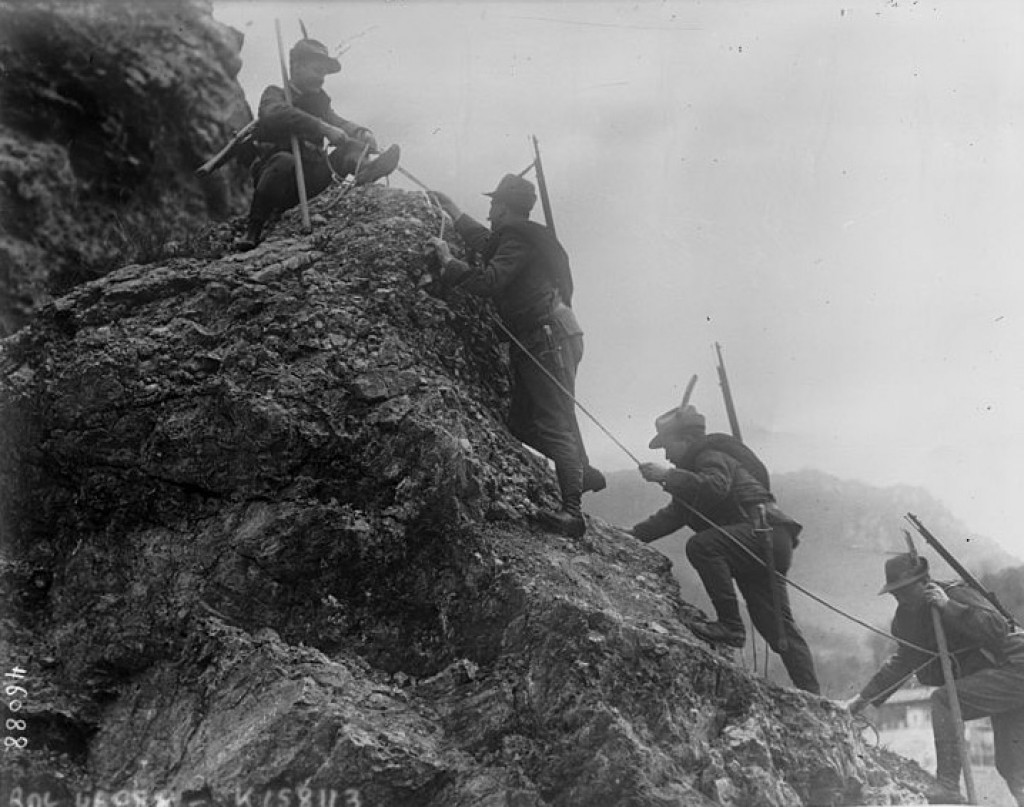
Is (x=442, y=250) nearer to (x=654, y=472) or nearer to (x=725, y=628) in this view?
(x=654, y=472)

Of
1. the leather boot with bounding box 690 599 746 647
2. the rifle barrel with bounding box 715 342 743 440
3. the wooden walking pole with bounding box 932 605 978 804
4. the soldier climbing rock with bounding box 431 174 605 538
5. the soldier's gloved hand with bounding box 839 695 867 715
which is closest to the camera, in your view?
the wooden walking pole with bounding box 932 605 978 804

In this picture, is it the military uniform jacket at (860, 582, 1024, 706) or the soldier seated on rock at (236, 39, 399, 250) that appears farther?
the soldier seated on rock at (236, 39, 399, 250)

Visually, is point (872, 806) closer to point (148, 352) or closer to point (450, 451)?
point (450, 451)

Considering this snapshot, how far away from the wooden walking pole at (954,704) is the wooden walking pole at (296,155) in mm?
5467

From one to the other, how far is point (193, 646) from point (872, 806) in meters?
4.12

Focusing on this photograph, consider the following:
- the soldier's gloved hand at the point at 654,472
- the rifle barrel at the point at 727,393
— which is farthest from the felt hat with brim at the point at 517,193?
the soldier's gloved hand at the point at 654,472

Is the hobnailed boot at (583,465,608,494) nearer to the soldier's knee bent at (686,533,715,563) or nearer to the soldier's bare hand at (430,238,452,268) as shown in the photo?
the soldier's knee bent at (686,533,715,563)

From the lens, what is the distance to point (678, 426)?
8.07 metres

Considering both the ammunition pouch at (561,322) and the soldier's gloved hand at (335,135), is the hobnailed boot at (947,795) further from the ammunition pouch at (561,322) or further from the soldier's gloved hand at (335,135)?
the soldier's gloved hand at (335,135)

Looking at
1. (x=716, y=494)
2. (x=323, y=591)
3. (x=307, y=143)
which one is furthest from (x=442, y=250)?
(x=323, y=591)

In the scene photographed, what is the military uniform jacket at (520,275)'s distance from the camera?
25.5 feet

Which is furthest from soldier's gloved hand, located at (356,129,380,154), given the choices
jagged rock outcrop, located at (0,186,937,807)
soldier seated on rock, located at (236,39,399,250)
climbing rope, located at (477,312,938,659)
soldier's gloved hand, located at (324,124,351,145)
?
climbing rope, located at (477,312,938,659)

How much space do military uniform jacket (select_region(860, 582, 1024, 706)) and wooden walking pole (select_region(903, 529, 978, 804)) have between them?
2.6 inches

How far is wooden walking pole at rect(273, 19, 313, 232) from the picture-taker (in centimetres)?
839
